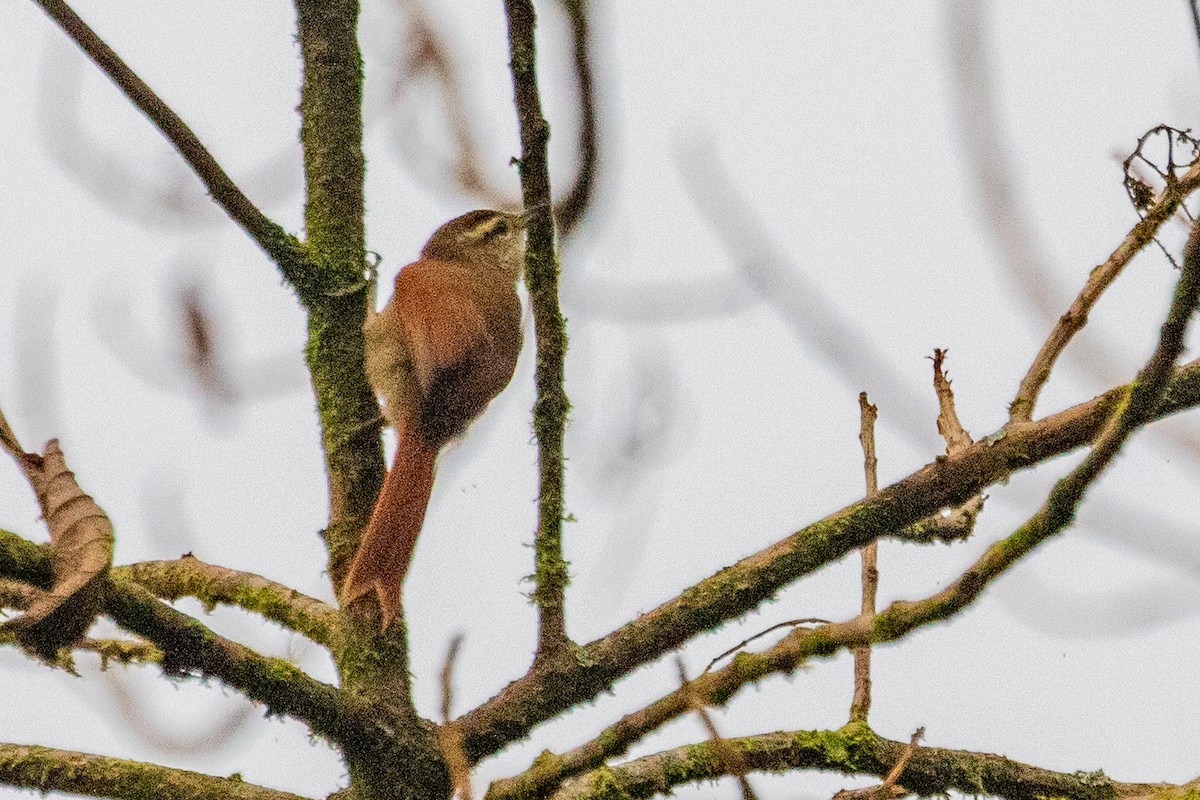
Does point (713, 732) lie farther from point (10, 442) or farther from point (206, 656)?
point (10, 442)

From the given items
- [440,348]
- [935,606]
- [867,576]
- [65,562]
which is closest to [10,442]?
[65,562]

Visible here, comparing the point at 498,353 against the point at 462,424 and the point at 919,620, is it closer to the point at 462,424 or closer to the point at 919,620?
the point at 462,424

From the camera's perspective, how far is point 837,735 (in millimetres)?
2709

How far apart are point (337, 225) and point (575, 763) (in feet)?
5.09

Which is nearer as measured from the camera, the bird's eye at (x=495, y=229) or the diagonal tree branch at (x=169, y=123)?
the diagonal tree branch at (x=169, y=123)

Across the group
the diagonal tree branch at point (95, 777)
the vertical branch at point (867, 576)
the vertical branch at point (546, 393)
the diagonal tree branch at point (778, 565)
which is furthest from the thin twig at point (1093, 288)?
the diagonal tree branch at point (95, 777)

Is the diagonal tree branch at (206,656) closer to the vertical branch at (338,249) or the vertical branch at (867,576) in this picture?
the vertical branch at (338,249)

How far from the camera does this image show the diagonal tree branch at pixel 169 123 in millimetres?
2627

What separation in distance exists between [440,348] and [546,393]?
2.13 meters

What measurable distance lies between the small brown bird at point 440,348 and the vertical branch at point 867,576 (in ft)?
3.97

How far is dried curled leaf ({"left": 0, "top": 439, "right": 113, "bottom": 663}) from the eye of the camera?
1.60m

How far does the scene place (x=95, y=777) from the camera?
2.46m

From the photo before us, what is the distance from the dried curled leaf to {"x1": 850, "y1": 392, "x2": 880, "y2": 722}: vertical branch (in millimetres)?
1501

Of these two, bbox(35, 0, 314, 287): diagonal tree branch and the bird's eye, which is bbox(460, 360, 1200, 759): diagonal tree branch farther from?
the bird's eye
